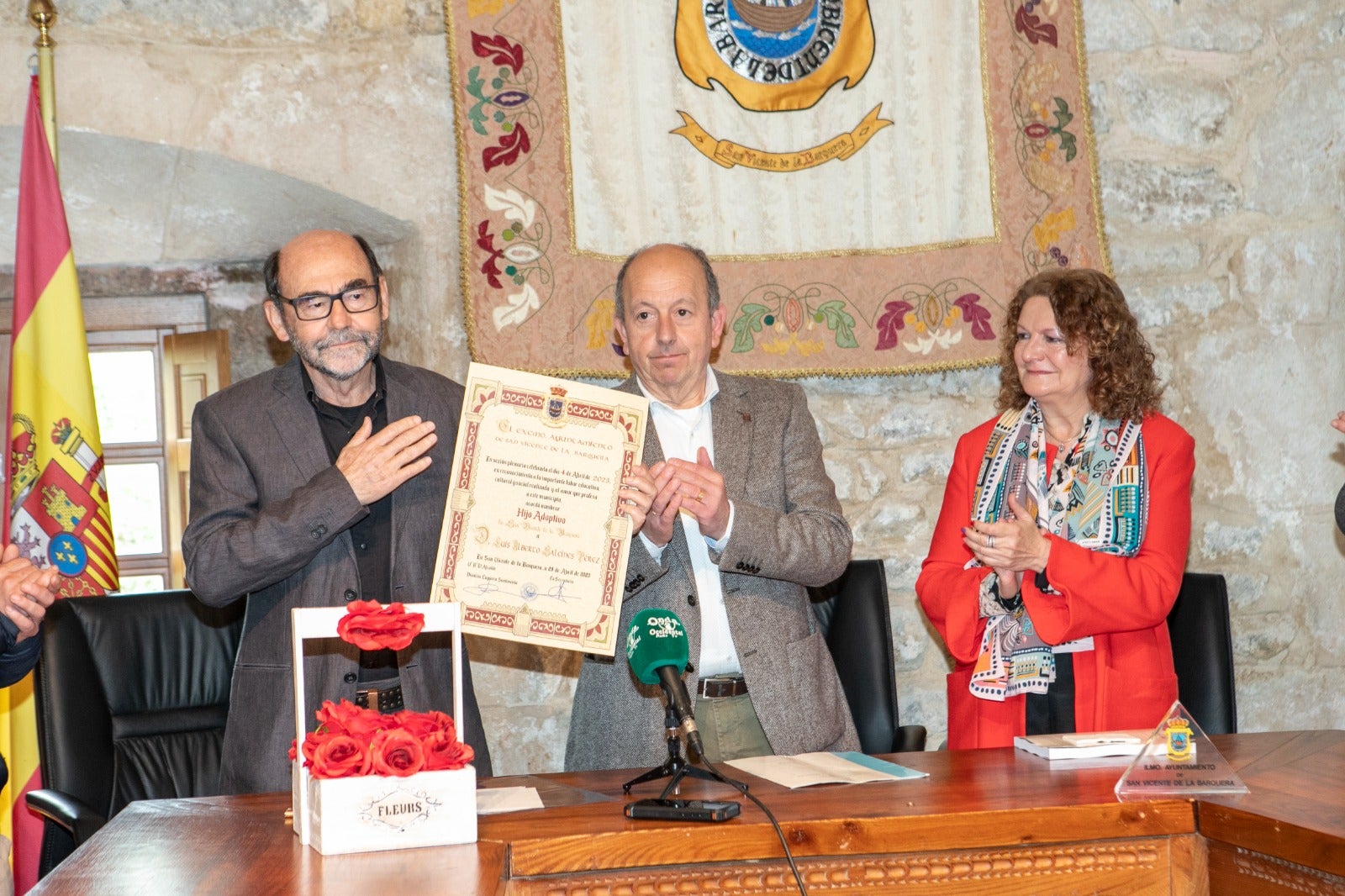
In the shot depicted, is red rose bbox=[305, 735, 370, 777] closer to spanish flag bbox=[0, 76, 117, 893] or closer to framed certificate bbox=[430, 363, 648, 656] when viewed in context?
framed certificate bbox=[430, 363, 648, 656]

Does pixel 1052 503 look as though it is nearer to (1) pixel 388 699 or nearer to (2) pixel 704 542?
(2) pixel 704 542

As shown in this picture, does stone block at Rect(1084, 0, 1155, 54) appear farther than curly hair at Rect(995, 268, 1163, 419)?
Yes

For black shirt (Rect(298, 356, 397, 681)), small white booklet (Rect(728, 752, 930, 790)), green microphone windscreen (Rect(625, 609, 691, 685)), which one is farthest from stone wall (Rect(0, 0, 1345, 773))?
green microphone windscreen (Rect(625, 609, 691, 685))

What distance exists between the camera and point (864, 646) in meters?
3.44

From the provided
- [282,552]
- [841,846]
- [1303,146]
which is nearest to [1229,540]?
[1303,146]

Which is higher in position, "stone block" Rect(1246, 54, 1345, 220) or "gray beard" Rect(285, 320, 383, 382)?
"stone block" Rect(1246, 54, 1345, 220)

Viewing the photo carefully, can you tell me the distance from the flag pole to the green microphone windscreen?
263 cm

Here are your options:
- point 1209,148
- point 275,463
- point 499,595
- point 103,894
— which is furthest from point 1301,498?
point 103,894

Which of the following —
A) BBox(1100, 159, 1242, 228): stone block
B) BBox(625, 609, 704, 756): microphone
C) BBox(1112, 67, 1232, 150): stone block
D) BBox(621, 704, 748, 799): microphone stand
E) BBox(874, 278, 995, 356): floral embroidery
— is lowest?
BBox(621, 704, 748, 799): microphone stand

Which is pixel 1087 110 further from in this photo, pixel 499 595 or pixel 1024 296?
pixel 499 595

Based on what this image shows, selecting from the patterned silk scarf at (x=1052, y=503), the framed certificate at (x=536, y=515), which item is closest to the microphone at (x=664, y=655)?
the framed certificate at (x=536, y=515)

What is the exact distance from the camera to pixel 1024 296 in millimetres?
3439

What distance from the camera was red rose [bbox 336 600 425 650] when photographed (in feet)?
6.76

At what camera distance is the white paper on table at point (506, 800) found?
2.21 m
